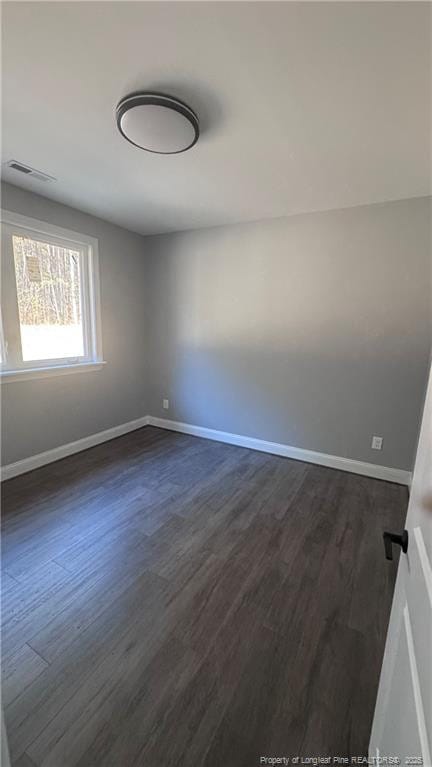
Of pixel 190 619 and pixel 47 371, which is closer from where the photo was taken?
pixel 190 619

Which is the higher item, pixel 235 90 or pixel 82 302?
pixel 235 90

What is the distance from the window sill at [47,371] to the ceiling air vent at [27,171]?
60.0 inches

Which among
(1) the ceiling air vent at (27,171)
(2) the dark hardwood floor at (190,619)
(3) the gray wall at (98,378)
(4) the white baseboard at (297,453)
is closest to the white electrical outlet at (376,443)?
(4) the white baseboard at (297,453)

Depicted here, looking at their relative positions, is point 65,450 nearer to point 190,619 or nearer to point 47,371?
point 47,371

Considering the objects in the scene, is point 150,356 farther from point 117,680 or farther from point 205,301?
point 117,680

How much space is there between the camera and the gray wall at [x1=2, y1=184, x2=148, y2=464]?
8.57ft

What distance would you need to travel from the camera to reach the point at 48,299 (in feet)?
9.30

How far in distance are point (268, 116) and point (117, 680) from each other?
2.63 metres

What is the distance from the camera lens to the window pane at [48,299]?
8.56 ft

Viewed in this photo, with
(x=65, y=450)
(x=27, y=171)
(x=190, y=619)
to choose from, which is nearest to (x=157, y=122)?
(x=27, y=171)

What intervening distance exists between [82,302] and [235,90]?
2.38 meters

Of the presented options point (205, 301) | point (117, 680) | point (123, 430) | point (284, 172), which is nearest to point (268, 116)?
point (284, 172)

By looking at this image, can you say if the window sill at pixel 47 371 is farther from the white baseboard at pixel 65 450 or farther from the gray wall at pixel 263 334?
the white baseboard at pixel 65 450

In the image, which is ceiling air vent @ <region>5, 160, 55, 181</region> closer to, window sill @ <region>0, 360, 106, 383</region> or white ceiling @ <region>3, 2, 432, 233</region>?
white ceiling @ <region>3, 2, 432, 233</region>
